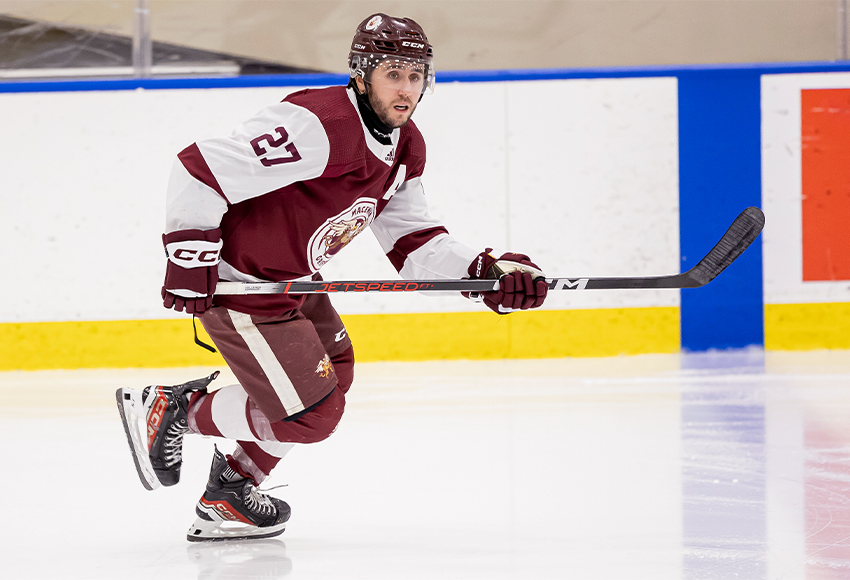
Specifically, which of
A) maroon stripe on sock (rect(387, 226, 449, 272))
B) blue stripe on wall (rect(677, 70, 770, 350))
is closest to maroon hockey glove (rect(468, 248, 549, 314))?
maroon stripe on sock (rect(387, 226, 449, 272))

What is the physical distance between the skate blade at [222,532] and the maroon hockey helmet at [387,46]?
3.06ft

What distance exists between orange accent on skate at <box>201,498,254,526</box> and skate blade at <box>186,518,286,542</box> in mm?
19

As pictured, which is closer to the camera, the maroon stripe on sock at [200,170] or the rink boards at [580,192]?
the maroon stripe on sock at [200,170]

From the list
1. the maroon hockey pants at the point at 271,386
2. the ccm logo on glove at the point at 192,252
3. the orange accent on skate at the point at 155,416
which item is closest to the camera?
the ccm logo on glove at the point at 192,252

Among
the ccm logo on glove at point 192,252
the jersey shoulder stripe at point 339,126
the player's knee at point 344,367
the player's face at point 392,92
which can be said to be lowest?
the player's knee at point 344,367

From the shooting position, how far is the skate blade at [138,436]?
1.69 metres

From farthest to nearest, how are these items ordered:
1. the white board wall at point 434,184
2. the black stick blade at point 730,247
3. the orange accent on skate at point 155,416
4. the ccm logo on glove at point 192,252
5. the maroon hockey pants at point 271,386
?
the white board wall at point 434,184 < the black stick blade at point 730,247 < the orange accent on skate at point 155,416 < the maroon hockey pants at point 271,386 < the ccm logo on glove at point 192,252

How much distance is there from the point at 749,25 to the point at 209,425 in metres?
3.61

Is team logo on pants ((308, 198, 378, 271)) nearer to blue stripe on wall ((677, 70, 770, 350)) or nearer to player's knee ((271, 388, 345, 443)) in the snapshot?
player's knee ((271, 388, 345, 443))

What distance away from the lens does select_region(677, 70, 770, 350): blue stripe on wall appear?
13.3ft

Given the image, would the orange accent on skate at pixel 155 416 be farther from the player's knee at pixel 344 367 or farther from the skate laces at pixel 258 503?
the player's knee at pixel 344 367

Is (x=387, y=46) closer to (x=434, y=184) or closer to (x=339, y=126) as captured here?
A: (x=339, y=126)

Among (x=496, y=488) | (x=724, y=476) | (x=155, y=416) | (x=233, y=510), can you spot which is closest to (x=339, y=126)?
(x=155, y=416)

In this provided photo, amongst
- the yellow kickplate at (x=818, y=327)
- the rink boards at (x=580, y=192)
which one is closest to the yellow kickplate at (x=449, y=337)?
the rink boards at (x=580, y=192)
